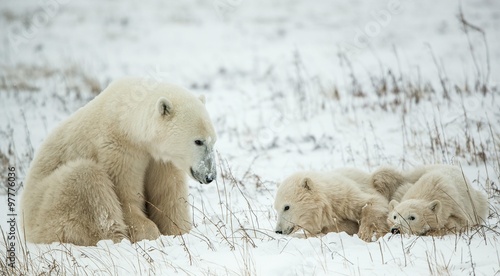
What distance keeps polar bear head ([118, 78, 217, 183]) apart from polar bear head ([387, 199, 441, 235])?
5.61 ft

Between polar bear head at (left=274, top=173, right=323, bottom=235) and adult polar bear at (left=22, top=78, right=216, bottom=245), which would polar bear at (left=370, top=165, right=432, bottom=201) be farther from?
adult polar bear at (left=22, top=78, right=216, bottom=245)

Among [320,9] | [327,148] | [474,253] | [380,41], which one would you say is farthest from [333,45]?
[474,253]

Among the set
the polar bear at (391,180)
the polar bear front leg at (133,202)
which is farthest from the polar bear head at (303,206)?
the polar bear front leg at (133,202)

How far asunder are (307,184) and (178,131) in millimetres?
1402

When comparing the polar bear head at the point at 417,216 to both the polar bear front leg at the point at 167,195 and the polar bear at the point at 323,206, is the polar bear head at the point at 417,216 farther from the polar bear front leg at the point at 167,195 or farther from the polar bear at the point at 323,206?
the polar bear front leg at the point at 167,195

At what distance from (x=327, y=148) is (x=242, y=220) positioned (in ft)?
10.2

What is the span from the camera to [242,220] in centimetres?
546

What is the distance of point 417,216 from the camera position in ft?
15.0

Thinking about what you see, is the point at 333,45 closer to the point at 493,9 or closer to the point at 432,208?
the point at 493,9

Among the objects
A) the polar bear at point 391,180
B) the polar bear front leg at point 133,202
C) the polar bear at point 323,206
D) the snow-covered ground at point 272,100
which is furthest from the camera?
the polar bear at point 391,180

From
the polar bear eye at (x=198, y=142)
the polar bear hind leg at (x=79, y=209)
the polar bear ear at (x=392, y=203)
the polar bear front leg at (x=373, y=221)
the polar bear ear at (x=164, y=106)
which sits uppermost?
the polar bear ear at (x=164, y=106)

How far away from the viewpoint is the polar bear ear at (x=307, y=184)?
5.15 m

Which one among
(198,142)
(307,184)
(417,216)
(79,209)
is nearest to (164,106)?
(198,142)

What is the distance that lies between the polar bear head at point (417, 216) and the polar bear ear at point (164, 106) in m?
2.25
